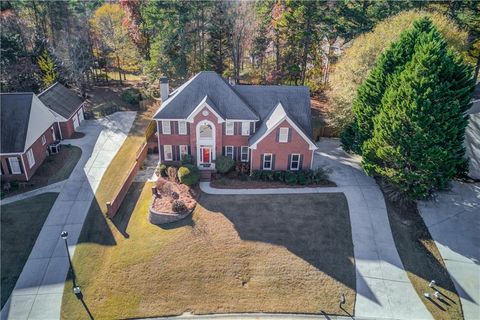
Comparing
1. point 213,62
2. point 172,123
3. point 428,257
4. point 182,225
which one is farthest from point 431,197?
point 213,62

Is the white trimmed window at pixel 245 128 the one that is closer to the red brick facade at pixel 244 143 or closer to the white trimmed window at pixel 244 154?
the red brick facade at pixel 244 143

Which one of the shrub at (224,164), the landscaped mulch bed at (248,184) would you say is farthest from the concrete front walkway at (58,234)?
the shrub at (224,164)

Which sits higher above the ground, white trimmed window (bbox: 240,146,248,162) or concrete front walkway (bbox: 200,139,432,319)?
white trimmed window (bbox: 240,146,248,162)

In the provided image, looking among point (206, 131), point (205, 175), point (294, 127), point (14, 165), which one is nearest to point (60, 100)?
point (14, 165)

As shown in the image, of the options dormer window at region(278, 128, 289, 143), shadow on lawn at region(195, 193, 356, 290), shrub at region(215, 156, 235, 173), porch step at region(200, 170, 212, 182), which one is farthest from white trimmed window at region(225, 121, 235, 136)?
shadow on lawn at region(195, 193, 356, 290)

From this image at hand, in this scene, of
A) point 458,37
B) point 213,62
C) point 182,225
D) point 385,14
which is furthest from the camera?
point 213,62

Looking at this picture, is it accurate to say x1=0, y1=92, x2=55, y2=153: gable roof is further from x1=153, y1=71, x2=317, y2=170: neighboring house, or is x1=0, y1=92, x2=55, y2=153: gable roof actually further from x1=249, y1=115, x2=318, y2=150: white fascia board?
x1=249, y1=115, x2=318, y2=150: white fascia board

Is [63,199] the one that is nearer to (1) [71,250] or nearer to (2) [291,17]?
(1) [71,250]
